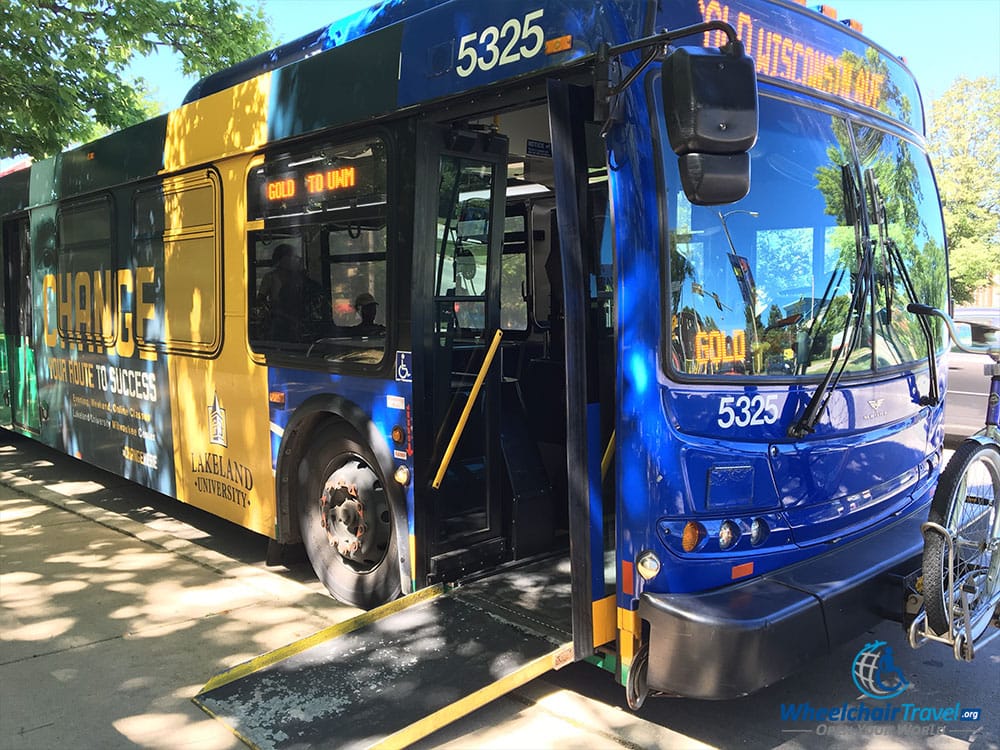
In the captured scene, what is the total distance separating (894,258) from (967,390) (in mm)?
7297

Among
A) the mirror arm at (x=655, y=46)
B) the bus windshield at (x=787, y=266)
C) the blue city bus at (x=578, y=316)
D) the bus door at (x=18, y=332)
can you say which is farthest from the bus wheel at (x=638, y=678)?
the bus door at (x=18, y=332)

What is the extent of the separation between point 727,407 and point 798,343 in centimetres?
47

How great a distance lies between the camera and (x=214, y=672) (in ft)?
13.0

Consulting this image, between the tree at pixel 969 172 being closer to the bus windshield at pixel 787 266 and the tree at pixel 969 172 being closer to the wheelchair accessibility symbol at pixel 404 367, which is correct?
the bus windshield at pixel 787 266

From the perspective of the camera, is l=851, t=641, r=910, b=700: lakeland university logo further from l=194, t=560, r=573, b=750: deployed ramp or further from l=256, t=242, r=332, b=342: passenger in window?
l=256, t=242, r=332, b=342: passenger in window

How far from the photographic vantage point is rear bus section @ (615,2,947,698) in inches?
120

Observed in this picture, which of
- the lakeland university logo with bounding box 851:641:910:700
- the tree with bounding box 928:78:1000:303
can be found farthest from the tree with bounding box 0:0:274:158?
the tree with bounding box 928:78:1000:303

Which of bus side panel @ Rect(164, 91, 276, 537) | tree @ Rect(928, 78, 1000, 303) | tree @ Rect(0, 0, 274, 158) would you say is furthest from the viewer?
tree @ Rect(928, 78, 1000, 303)

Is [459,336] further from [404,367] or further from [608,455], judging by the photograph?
[608,455]

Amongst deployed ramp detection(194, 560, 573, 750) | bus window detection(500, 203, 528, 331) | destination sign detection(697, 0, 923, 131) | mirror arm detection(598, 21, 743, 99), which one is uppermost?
destination sign detection(697, 0, 923, 131)

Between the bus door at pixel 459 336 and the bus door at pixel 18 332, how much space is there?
19.9ft

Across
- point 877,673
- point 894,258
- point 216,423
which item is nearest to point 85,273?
point 216,423

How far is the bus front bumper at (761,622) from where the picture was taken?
2.85 meters

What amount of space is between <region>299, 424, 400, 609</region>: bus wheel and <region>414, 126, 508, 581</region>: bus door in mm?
330
